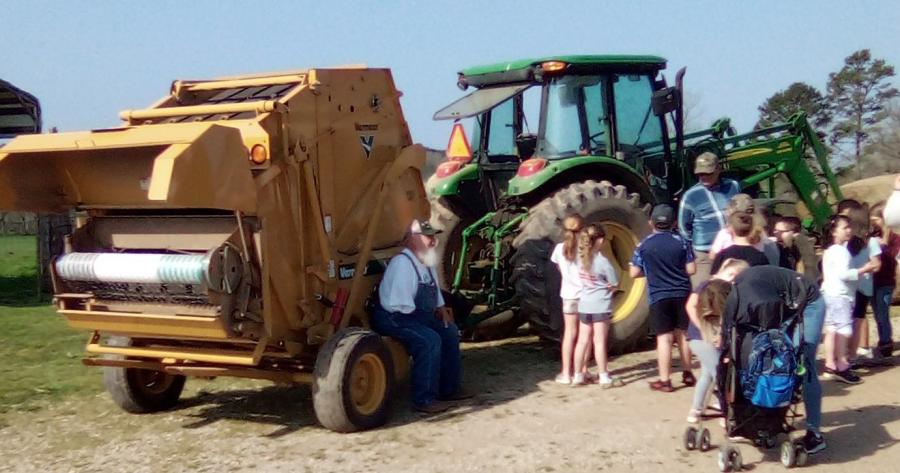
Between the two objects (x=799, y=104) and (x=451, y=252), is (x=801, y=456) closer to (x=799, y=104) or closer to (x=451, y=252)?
(x=451, y=252)

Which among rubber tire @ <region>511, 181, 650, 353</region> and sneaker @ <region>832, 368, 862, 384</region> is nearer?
sneaker @ <region>832, 368, 862, 384</region>

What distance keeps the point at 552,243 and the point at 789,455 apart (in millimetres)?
3116

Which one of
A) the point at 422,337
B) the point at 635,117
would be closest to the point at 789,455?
the point at 422,337

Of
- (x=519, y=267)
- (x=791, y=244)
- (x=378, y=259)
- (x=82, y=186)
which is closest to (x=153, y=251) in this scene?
(x=82, y=186)

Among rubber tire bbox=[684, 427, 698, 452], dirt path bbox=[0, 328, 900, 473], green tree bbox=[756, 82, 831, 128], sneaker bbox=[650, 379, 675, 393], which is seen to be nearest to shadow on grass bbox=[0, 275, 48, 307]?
dirt path bbox=[0, 328, 900, 473]

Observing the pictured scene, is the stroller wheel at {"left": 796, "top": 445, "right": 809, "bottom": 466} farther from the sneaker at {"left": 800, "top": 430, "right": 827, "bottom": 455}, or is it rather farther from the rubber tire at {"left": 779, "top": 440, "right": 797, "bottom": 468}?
the sneaker at {"left": 800, "top": 430, "right": 827, "bottom": 455}

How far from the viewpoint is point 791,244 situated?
8.13 metres

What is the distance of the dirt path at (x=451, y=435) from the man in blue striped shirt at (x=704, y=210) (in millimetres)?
1115

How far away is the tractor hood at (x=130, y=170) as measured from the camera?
5.64 metres

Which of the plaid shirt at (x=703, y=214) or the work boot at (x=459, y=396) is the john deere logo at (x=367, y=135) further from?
the plaid shirt at (x=703, y=214)

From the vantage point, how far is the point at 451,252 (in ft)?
31.6

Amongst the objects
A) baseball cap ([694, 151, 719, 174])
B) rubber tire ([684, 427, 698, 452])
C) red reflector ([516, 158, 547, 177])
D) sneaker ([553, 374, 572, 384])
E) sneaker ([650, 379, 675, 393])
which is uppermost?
red reflector ([516, 158, 547, 177])

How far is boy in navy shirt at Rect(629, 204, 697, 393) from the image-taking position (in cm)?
718

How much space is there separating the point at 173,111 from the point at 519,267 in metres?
3.09
